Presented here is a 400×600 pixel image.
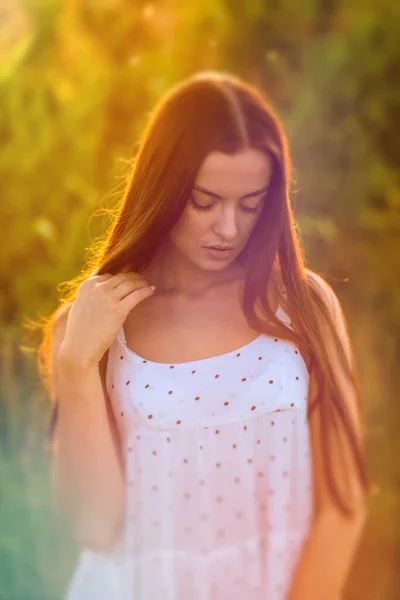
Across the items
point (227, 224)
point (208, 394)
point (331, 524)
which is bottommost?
point (331, 524)

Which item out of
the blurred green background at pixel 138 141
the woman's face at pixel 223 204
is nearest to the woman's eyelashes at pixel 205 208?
the woman's face at pixel 223 204

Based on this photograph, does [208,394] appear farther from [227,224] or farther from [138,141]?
[138,141]

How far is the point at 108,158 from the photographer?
3.40 feet

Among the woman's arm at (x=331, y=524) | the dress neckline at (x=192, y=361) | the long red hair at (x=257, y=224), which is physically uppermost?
the long red hair at (x=257, y=224)

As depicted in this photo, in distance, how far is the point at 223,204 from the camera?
2.96ft

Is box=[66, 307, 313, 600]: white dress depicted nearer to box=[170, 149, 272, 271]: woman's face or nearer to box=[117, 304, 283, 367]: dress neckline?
box=[117, 304, 283, 367]: dress neckline

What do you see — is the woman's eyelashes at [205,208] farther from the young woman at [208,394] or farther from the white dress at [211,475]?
the white dress at [211,475]

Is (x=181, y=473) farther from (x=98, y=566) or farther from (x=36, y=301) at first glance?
(x=36, y=301)

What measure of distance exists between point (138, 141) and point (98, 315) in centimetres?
25

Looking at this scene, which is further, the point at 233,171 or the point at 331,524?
the point at 331,524

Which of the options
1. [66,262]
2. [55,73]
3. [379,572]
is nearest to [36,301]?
[66,262]

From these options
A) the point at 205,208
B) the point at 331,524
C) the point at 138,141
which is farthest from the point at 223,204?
the point at 331,524

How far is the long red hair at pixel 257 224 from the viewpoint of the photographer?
2.89 ft

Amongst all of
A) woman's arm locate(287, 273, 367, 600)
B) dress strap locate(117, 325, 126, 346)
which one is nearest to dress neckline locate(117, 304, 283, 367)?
dress strap locate(117, 325, 126, 346)
